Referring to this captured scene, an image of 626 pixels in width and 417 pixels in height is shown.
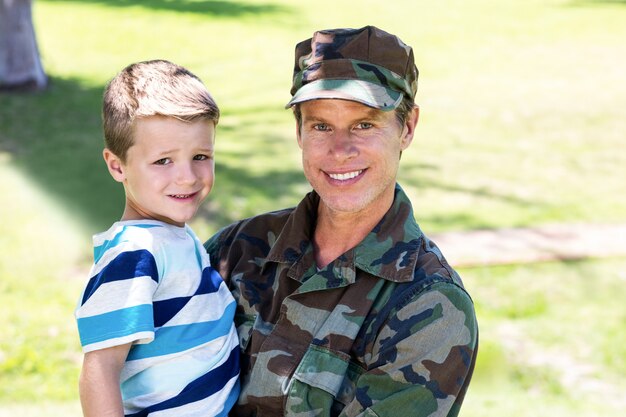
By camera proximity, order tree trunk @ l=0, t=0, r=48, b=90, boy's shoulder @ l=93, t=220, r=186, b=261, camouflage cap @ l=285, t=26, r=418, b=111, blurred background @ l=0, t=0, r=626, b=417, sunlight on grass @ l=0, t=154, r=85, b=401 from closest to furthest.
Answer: boy's shoulder @ l=93, t=220, r=186, b=261 < camouflage cap @ l=285, t=26, r=418, b=111 < sunlight on grass @ l=0, t=154, r=85, b=401 < blurred background @ l=0, t=0, r=626, b=417 < tree trunk @ l=0, t=0, r=48, b=90

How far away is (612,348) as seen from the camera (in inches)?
255

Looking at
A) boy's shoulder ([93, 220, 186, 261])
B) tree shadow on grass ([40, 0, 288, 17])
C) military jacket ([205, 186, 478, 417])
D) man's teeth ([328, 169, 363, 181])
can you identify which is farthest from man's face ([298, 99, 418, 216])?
tree shadow on grass ([40, 0, 288, 17])

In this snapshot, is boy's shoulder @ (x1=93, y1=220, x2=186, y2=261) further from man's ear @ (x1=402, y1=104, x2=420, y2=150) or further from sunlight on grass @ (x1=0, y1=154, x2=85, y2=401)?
sunlight on grass @ (x1=0, y1=154, x2=85, y2=401)

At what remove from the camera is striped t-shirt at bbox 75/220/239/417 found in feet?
7.60

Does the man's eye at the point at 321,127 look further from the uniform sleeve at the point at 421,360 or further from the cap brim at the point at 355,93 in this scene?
the uniform sleeve at the point at 421,360

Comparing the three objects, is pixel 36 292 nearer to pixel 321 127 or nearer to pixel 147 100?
pixel 321 127

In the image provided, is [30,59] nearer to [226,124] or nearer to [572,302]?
[226,124]

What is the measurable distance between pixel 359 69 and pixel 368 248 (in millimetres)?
483

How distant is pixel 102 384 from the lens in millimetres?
2293

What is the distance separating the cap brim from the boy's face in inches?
11.7

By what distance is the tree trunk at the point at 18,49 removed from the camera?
12.0m

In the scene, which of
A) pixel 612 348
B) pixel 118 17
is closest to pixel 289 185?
pixel 612 348

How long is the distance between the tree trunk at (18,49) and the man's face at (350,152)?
33.0ft

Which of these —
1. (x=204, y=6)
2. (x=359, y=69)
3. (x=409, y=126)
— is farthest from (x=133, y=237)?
(x=204, y=6)
